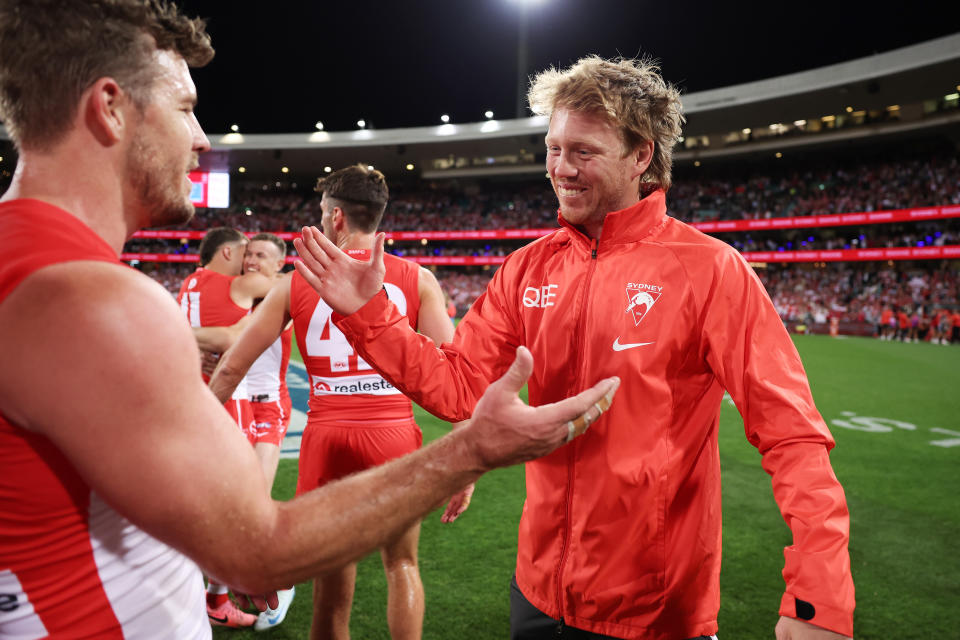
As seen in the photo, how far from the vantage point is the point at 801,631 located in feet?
4.85

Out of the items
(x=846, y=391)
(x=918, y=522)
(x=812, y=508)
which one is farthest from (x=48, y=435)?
(x=846, y=391)

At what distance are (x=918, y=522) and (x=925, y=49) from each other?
2816cm

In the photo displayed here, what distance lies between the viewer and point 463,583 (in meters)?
4.18

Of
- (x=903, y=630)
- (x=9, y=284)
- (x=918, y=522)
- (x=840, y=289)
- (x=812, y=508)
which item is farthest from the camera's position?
(x=840, y=289)

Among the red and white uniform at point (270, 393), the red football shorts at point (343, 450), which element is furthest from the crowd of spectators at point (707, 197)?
the red football shorts at point (343, 450)

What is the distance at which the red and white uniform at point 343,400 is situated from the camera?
3.42 metres

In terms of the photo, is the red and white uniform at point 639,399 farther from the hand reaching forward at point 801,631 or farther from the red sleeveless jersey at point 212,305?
the red sleeveless jersey at point 212,305

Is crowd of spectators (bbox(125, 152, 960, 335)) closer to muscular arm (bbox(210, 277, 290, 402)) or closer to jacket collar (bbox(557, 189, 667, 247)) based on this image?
jacket collar (bbox(557, 189, 667, 247))

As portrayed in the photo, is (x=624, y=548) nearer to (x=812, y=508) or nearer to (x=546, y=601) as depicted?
(x=546, y=601)

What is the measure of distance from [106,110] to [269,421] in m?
4.12

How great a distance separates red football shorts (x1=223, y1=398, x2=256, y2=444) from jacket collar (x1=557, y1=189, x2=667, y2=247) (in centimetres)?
362

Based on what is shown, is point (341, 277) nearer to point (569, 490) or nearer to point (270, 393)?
point (569, 490)

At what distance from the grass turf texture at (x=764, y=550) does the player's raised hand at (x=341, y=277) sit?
2.56 meters

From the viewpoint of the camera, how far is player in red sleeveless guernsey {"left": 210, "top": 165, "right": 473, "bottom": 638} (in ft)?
11.2
